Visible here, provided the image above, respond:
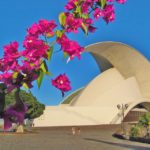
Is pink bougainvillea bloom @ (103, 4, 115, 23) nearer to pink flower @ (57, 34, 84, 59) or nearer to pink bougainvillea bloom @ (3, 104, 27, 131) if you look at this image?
pink flower @ (57, 34, 84, 59)

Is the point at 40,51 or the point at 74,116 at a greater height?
the point at 74,116

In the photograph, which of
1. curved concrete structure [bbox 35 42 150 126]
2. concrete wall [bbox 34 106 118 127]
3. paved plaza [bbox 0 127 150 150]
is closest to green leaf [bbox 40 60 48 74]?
paved plaza [bbox 0 127 150 150]

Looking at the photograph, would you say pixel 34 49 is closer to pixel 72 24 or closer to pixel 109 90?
pixel 72 24

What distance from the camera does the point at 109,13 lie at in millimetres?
2293

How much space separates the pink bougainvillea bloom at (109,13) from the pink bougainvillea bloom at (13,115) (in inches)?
22.3

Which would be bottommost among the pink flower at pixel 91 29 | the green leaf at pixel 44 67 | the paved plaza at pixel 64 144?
the paved plaza at pixel 64 144

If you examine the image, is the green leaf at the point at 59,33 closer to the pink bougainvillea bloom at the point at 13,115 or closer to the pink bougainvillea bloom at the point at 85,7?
the pink bougainvillea bloom at the point at 85,7

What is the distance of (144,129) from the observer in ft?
102

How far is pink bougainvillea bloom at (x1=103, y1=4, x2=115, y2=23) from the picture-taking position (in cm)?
225

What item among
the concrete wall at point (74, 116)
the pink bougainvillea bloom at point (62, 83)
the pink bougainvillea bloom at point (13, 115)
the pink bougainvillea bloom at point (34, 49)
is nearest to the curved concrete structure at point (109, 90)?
the concrete wall at point (74, 116)

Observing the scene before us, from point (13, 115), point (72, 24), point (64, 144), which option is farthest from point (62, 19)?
point (64, 144)

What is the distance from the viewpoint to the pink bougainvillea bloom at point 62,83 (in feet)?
6.87

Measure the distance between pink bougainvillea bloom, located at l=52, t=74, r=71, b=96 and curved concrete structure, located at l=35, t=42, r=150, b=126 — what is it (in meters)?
56.0

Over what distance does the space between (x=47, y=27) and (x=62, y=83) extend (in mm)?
259
